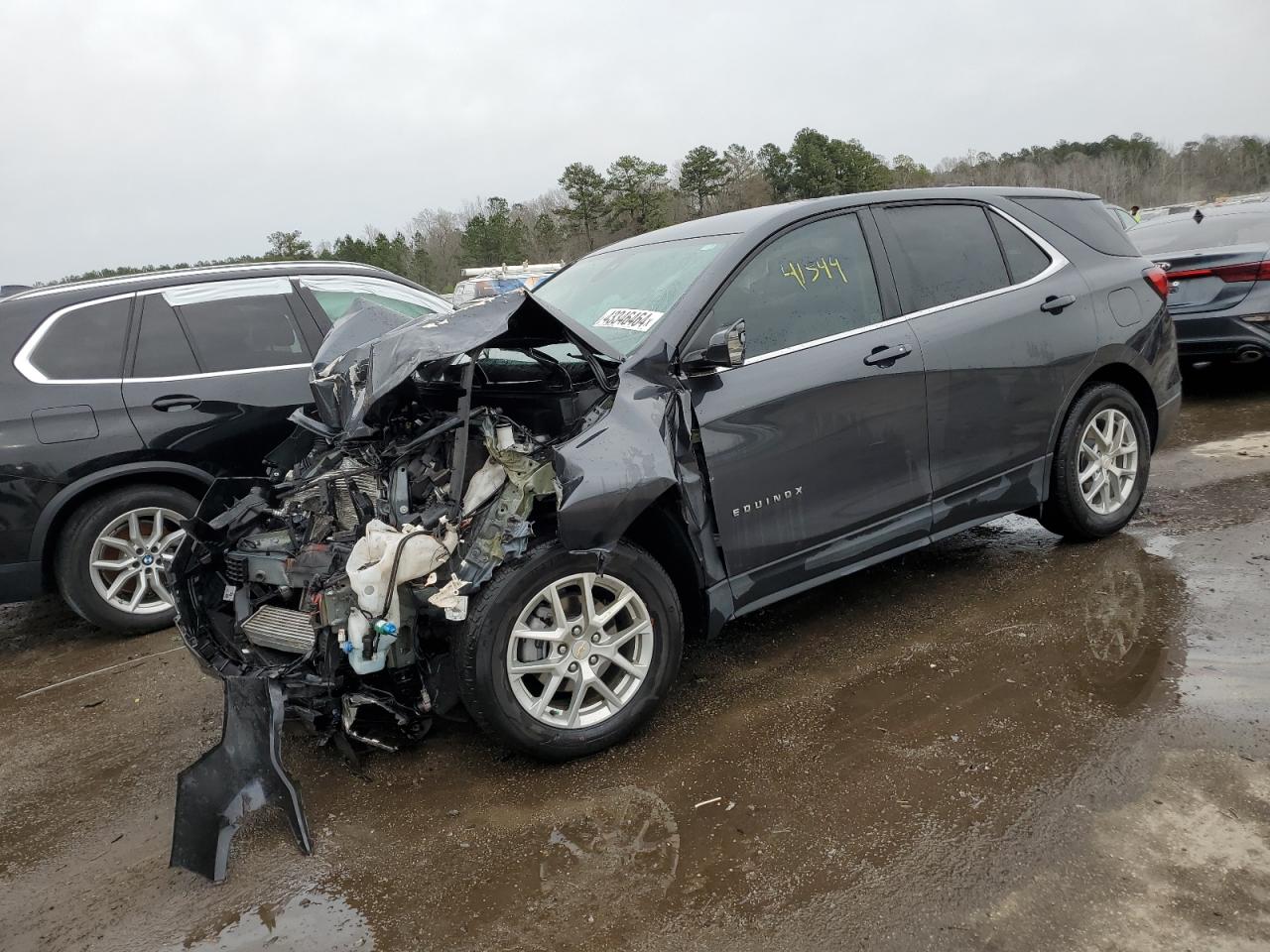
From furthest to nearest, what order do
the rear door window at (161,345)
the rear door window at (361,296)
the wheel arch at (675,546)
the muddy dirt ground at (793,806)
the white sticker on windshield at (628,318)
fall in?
the rear door window at (361,296) < the rear door window at (161,345) < the white sticker on windshield at (628,318) < the wheel arch at (675,546) < the muddy dirt ground at (793,806)

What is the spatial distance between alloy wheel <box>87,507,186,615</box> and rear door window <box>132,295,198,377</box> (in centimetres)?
77

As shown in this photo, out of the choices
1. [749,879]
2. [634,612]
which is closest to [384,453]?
[634,612]

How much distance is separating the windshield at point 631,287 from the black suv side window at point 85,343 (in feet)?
7.88

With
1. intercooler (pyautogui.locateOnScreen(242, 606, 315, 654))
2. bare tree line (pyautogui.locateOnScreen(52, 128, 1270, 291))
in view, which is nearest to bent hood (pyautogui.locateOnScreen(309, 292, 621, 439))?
intercooler (pyautogui.locateOnScreen(242, 606, 315, 654))

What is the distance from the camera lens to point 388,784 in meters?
2.99

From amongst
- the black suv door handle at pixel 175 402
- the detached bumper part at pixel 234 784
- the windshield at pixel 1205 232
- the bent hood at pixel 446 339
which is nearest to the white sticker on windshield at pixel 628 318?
the bent hood at pixel 446 339

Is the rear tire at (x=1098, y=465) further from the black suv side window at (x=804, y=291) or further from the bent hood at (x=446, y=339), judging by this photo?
the bent hood at (x=446, y=339)

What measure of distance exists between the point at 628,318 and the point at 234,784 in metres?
2.16

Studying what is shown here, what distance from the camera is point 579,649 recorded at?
115 inches

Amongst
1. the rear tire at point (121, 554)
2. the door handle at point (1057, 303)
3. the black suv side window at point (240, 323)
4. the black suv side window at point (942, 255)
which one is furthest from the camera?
the black suv side window at point (240, 323)

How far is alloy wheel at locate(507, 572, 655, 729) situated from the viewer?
113 inches

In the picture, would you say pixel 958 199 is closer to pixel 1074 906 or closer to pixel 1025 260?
pixel 1025 260

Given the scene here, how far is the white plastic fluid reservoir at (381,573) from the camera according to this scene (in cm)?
271

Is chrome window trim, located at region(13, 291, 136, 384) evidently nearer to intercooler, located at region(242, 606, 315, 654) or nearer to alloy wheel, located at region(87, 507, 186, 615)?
alloy wheel, located at region(87, 507, 186, 615)
